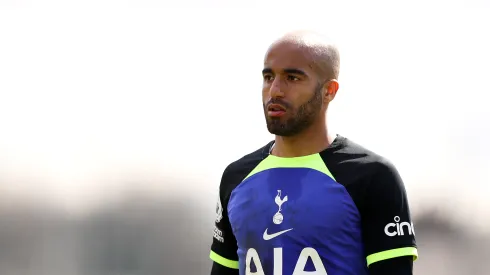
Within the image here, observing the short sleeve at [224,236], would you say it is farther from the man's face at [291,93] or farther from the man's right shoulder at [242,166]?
the man's face at [291,93]

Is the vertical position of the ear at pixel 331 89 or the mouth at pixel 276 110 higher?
the ear at pixel 331 89

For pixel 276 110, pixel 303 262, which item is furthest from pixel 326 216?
pixel 276 110

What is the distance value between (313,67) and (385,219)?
3.10 ft

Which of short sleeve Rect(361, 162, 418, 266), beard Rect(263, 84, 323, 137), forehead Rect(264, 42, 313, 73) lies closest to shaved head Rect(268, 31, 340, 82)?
forehead Rect(264, 42, 313, 73)

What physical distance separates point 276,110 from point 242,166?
591 mm

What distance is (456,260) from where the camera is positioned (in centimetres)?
2303

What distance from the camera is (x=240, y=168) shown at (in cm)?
632

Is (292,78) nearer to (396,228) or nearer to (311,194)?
(311,194)

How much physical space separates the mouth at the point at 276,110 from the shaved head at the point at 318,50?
0.29 metres

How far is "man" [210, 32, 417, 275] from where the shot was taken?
18.6 ft

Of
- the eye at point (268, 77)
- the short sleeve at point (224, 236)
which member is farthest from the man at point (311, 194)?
the short sleeve at point (224, 236)

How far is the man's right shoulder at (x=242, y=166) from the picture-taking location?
20.5 ft

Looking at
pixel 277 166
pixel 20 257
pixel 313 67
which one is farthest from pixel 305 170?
pixel 20 257

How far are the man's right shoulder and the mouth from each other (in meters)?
0.45
